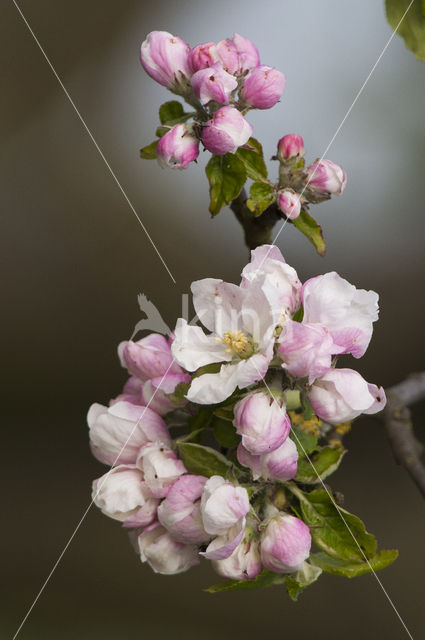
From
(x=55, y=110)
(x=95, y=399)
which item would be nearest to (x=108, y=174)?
(x=55, y=110)

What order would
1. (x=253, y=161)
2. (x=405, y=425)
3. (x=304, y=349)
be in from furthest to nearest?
1. (x=405, y=425)
2. (x=253, y=161)
3. (x=304, y=349)

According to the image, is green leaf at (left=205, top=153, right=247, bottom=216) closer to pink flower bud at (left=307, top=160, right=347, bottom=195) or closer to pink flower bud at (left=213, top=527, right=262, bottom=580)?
pink flower bud at (left=307, top=160, right=347, bottom=195)

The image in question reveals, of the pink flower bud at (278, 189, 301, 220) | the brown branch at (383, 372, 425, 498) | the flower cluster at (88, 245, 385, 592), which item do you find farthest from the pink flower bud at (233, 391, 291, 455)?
the brown branch at (383, 372, 425, 498)

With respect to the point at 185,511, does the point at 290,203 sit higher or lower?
higher

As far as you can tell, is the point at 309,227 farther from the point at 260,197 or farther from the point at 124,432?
the point at 124,432

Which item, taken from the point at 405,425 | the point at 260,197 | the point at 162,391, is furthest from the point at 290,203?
the point at 405,425

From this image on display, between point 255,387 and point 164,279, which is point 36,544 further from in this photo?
point 255,387

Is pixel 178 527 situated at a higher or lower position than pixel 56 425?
higher
